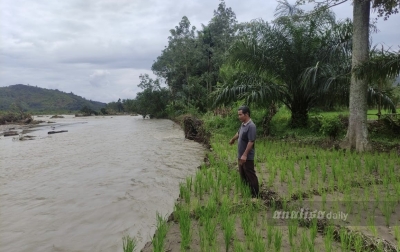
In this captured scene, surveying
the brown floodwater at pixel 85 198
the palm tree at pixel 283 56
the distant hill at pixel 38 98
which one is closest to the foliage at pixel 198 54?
the palm tree at pixel 283 56

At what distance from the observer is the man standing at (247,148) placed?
4859 mm

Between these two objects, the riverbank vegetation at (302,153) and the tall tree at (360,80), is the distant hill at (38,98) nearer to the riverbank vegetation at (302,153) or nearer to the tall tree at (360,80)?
the riverbank vegetation at (302,153)

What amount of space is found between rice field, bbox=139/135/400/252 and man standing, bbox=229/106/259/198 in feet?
0.69

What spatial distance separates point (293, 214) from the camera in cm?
402

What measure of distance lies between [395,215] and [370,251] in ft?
4.53

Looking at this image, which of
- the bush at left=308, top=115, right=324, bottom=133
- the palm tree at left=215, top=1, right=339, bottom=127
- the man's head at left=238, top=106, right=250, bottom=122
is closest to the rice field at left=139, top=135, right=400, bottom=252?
the man's head at left=238, top=106, right=250, bottom=122

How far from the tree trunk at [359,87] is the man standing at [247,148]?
5291 mm

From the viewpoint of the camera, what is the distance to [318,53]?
12172mm

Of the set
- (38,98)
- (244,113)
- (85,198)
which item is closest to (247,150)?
(244,113)

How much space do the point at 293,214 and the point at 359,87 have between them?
260 inches

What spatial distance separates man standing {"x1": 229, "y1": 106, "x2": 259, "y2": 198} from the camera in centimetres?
486

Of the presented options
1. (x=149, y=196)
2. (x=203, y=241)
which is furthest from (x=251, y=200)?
(x=149, y=196)

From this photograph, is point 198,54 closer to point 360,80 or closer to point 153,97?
point 153,97

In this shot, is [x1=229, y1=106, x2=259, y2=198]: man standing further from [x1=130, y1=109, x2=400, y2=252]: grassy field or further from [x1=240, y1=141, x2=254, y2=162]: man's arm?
[x1=130, y1=109, x2=400, y2=252]: grassy field
